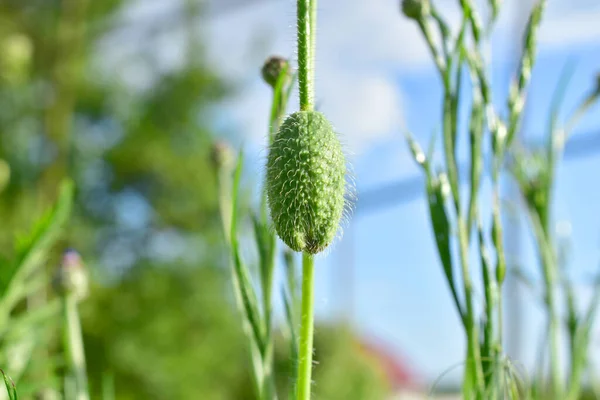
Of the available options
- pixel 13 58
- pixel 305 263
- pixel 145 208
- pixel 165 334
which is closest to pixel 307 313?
pixel 305 263

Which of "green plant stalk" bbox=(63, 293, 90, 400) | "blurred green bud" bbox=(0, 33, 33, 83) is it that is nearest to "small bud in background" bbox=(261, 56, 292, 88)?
"green plant stalk" bbox=(63, 293, 90, 400)

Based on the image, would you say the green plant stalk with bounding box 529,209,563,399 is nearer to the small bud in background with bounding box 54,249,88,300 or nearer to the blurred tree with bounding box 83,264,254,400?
the small bud in background with bounding box 54,249,88,300

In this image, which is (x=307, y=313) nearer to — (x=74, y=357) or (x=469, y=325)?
(x=469, y=325)

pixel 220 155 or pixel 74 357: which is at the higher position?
pixel 220 155

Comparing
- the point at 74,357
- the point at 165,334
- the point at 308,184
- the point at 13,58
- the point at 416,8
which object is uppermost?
the point at 13,58

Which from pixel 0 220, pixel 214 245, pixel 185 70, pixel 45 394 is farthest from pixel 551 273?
pixel 185 70

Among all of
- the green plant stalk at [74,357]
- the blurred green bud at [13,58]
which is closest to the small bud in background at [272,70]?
the green plant stalk at [74,357]
